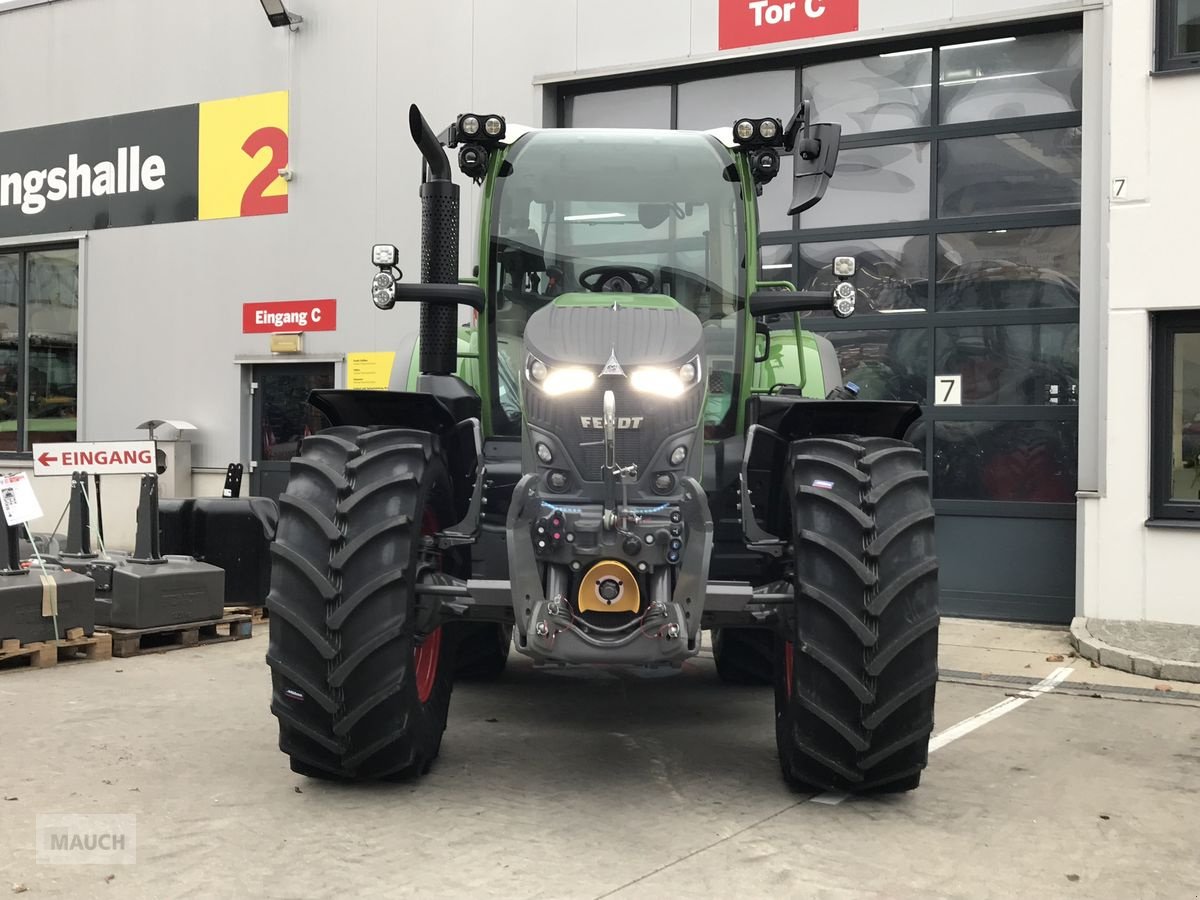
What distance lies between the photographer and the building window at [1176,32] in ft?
30.5

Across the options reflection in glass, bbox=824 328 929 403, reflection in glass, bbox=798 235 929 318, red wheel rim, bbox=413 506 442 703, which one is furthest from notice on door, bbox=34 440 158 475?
reflection in glass, bbox=824 328 929 403

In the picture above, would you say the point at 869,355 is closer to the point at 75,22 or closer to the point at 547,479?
the point at 547,479

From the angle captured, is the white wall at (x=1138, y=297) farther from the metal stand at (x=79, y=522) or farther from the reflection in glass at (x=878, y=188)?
the metal stand at (x=79, y=522)

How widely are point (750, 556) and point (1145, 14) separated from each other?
6260mm

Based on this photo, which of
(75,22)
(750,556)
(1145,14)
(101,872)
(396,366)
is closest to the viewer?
(101,872)

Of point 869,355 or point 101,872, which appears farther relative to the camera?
point 869,355

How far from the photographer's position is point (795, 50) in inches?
439

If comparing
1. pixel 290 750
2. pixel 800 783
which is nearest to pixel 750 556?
pixel 800 783

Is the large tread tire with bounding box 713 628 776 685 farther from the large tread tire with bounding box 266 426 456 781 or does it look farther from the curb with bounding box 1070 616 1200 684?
the large tread tire with bounding box 266 426 456 781

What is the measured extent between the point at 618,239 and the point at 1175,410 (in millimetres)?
5481

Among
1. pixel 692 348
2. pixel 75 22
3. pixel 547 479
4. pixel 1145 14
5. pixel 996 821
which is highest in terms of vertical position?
pixel 75 22

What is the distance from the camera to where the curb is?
784cm

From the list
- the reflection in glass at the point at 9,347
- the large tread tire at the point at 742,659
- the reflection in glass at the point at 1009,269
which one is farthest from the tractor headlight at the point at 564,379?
the reflection in glass at the point at 9,347

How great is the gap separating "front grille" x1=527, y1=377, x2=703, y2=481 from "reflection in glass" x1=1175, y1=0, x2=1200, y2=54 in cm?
652
